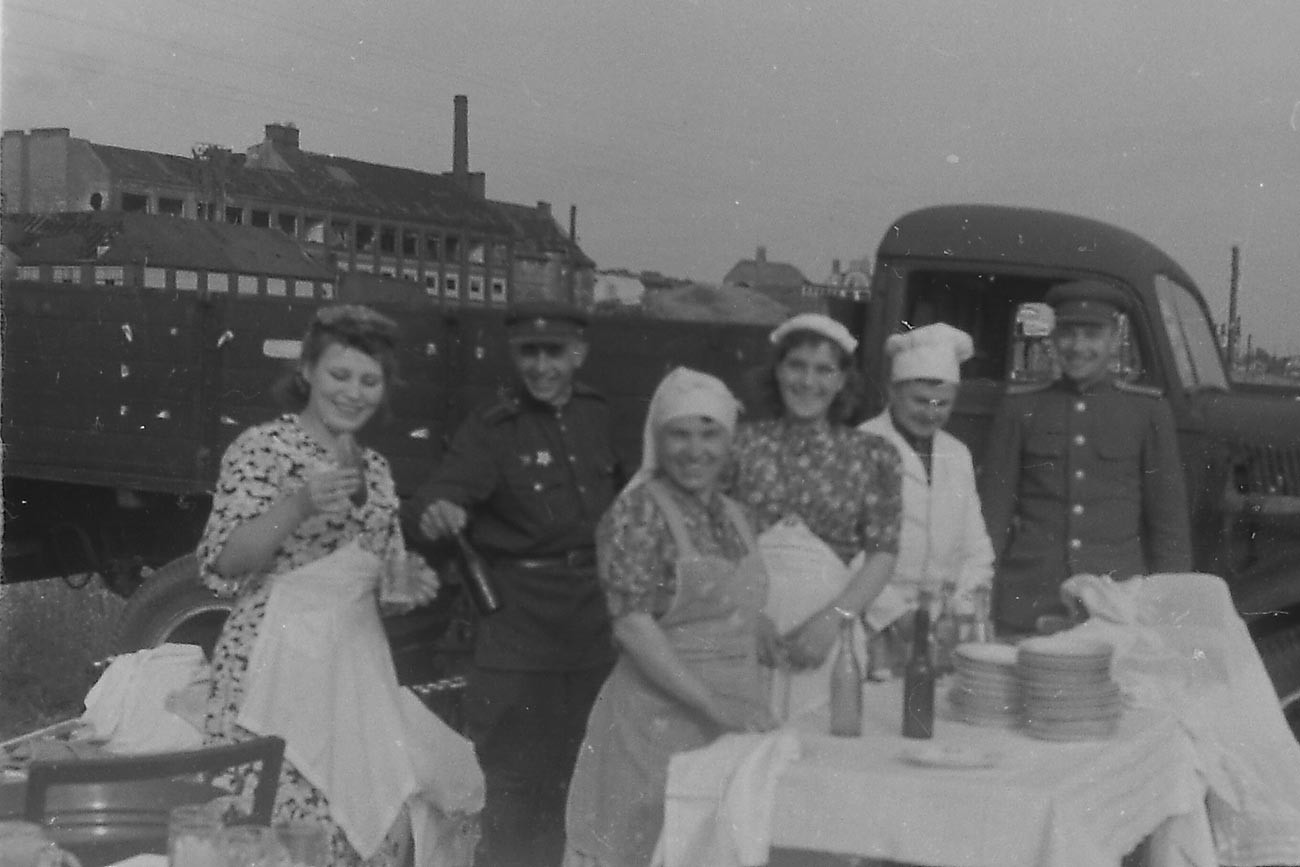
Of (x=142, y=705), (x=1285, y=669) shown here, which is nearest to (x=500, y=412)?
(x=142, y=705)

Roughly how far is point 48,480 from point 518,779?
86.1 inches

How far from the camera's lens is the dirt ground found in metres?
5.32

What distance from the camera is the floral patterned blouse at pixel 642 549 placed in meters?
3.12

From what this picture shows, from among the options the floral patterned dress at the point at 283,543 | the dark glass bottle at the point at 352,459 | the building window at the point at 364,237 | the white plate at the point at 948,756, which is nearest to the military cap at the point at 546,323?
the building window at the point at 364,237

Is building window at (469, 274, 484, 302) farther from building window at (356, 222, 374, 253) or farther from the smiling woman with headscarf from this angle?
the smiling woman with headscarf

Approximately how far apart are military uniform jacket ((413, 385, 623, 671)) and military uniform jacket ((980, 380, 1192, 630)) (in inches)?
43.1

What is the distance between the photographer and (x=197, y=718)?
3768 mm

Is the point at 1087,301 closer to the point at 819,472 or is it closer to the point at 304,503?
the point at 819,472

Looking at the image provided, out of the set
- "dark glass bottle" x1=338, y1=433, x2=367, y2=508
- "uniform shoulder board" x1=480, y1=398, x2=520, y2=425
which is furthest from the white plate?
"uniform shoulder board" x1=480, y1=398, x2=520, y2=425

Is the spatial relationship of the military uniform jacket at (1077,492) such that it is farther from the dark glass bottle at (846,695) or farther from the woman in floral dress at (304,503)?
the woman in floral dress at (304,503)

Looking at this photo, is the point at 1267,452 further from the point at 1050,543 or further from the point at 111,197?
the point at 111,197

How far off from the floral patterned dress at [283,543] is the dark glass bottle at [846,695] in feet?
3.84

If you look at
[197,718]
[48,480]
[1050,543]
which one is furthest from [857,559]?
[48,480]

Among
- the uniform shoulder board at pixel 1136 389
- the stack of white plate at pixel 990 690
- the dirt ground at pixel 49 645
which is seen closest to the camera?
the stack of white plate at pixel 990 690
